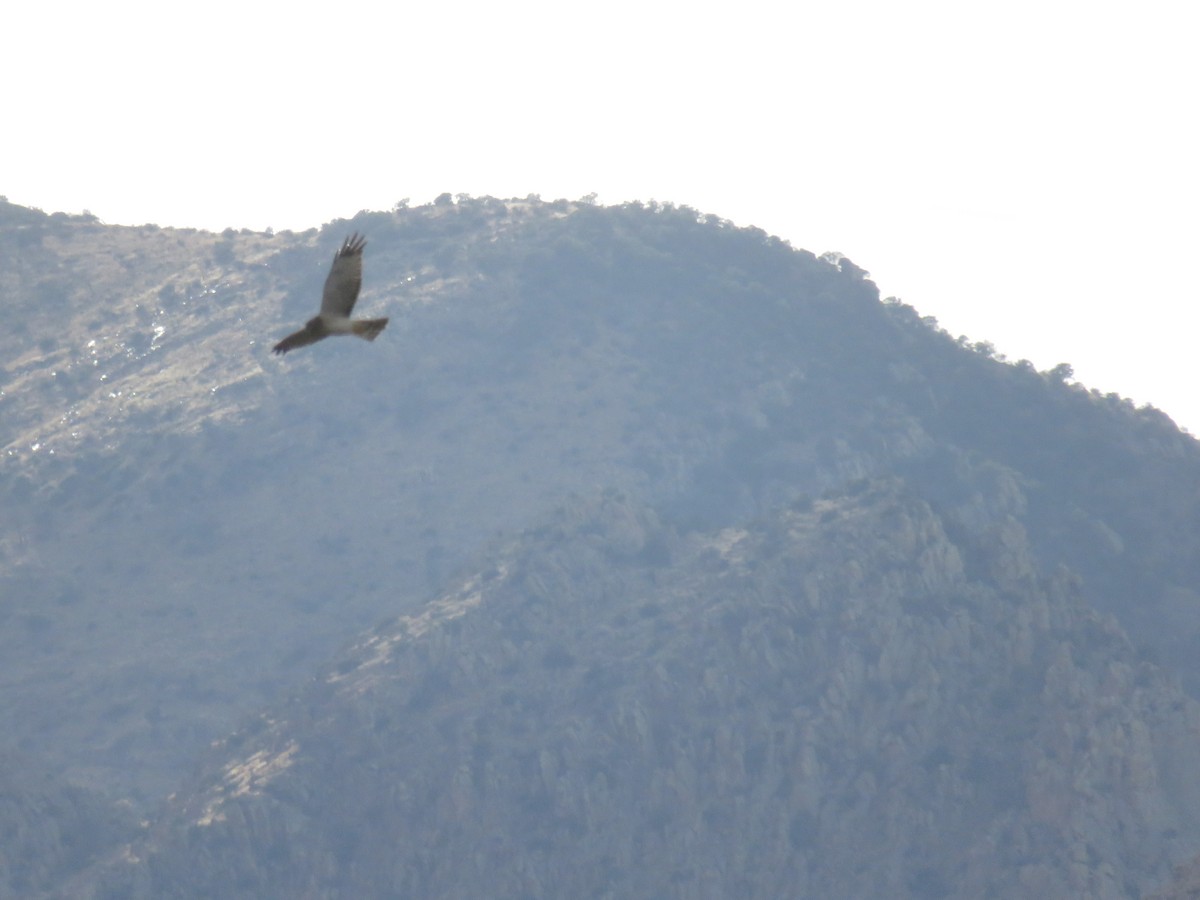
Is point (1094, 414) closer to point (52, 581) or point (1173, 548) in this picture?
point (1173, 548)

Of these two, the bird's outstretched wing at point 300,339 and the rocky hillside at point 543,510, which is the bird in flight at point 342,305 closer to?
the bird's outstretched wing at point 300,339

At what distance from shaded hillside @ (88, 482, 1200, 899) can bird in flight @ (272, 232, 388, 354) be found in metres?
55.3

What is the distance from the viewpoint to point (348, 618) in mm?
108812

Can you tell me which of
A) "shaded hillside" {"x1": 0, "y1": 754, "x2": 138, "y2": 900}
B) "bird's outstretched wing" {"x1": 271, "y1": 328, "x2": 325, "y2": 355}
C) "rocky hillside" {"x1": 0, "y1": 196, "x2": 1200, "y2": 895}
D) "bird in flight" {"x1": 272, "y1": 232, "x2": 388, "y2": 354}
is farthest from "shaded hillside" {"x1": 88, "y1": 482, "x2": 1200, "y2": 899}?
"bird in flight" {"x1": 272, "y1": 232, "x2": 388, "y2": 354}

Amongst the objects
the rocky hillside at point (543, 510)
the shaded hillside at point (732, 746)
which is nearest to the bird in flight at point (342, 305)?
the shaded hillside at point (732, 746)

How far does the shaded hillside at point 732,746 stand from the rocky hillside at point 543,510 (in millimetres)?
250

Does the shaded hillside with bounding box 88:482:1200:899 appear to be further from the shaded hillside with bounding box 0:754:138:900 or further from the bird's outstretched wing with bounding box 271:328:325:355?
the bird's outstretched wing with bounding box 271:328:325:355

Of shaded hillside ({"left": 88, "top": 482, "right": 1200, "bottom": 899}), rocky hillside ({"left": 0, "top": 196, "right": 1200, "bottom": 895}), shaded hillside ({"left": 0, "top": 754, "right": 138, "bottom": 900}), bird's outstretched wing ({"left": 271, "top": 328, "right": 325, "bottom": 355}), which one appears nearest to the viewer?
bird's outstretched wing ({"left": 271, "top": 328, "right": 325, "bottom": 355})

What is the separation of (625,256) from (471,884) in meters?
87.8

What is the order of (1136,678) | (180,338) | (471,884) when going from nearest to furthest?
(471,884) → (1136,678) → (180,338)

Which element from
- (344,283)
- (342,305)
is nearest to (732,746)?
(342,305)

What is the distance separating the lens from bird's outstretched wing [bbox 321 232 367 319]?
22734mm

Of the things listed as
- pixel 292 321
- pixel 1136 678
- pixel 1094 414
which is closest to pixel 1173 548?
pixel 1094 414

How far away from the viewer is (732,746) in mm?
79688
